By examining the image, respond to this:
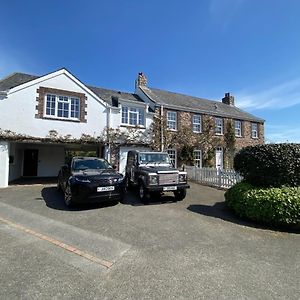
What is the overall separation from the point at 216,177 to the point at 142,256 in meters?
10.7

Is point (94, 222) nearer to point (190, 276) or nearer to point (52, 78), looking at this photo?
point (190, 276)

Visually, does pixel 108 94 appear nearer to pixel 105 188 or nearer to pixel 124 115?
pixel 124 115

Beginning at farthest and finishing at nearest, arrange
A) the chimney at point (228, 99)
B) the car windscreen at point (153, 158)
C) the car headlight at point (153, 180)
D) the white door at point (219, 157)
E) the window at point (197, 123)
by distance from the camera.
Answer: the chimney at point (228, 99) < the white door at point (219, 157) < the window at point (197, 123) < the car windscreen at point (153, 158) < the car headlight at point (153, 180)

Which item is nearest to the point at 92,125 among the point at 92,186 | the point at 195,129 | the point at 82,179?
the point at 82,179

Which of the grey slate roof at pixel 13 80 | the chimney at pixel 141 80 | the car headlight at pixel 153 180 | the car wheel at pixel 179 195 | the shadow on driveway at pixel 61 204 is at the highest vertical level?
the chimney at pixel 141 80

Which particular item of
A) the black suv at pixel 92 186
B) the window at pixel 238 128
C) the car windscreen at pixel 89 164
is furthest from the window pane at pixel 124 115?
the window at pixel 238 128

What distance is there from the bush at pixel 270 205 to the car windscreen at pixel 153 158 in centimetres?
433

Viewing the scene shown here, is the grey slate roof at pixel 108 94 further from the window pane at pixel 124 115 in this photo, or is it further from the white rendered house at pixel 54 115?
the window pane at pixel 124 115

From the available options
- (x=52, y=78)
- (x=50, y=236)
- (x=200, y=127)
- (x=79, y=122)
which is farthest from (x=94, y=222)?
(x=200, y=127)

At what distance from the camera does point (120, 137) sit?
17.1m

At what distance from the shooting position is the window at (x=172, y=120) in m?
20.7

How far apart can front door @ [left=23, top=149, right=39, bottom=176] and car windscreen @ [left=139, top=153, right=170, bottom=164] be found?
11814 millimetres

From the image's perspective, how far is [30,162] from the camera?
64.4ft

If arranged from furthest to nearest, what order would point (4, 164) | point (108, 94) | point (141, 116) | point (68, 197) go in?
point (108, 94) → point (141, 116) → point (4, 164) → point (68, 197)
